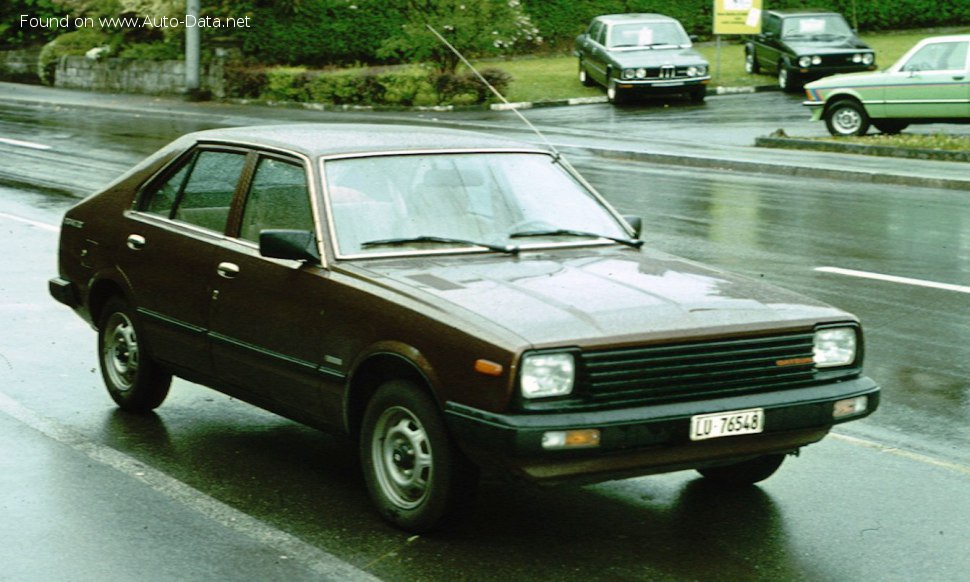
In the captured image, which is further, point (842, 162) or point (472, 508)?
point (842, 162)

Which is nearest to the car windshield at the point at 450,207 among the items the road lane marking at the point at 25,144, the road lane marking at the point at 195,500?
the road lane marking at the point at 195,500

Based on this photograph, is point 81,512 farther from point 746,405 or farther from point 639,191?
point 639,191

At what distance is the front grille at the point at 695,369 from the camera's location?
5.16 meters

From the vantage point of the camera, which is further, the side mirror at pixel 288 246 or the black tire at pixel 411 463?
the side mirror at pixel 288 246

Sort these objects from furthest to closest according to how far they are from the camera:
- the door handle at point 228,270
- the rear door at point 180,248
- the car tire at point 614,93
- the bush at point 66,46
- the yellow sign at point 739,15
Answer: the bush at point 66,46 < the yellow sign at point 739,15 < the car tire at point 614,93 < the rear door at point 180,248 < the door handle at point 228,270

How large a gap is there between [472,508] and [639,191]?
13116 millimetres

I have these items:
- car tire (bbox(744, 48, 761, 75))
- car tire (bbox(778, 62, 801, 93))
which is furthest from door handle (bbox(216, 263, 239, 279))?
car tire (bbox(744, 48, 761, 75))

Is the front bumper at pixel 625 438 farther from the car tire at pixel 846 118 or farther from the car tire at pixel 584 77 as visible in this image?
the car tire at pixel 584 77

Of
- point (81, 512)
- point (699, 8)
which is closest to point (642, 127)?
point (699, 8)

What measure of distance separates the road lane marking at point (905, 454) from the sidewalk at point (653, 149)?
12.5m

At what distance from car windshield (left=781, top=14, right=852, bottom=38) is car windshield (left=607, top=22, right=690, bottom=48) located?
2.68 m

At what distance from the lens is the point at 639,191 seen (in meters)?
18.3

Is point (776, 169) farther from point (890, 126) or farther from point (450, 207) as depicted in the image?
point (450, 207)

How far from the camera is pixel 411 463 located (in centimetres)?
555
